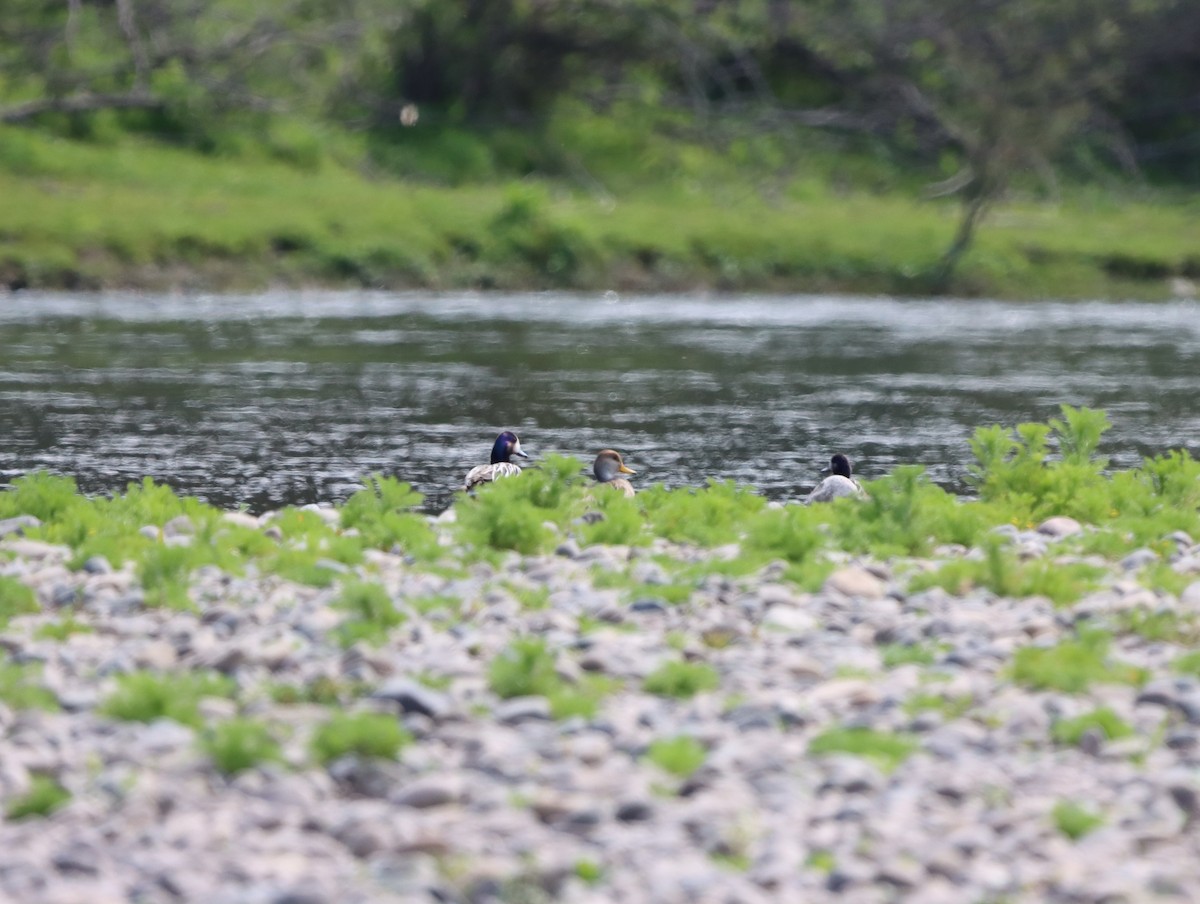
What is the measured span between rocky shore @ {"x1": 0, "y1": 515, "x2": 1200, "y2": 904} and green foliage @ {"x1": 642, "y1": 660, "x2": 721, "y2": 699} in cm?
9

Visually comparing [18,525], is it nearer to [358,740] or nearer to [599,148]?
[358,740]

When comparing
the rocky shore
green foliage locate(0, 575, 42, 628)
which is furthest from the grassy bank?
the rocky shore

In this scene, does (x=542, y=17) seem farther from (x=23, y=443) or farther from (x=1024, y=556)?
(x=1024, y=556)

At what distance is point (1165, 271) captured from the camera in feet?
151

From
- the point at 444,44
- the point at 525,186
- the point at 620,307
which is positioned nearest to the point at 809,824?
the point at 620,307

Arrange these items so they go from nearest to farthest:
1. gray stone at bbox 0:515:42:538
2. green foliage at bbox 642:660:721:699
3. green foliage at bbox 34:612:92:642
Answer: green foliage at bbox 642:660:721:699 < green foliage at bbox 34:612:92:642 < gray stone at bbox 0:515:42:538

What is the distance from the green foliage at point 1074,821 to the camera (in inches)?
256

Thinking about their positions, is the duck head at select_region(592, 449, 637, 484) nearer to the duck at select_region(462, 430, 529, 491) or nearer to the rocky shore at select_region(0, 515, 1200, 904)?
the duck at select_region(462, 430, 529, 491)

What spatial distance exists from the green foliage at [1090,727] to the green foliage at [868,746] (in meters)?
0.58

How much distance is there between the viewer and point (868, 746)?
7.25m

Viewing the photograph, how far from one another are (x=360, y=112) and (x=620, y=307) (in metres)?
13.8

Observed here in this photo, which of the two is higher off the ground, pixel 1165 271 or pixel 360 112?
pixel 360 112

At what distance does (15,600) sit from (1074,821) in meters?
5.26

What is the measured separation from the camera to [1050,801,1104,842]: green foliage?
21.4 ft
